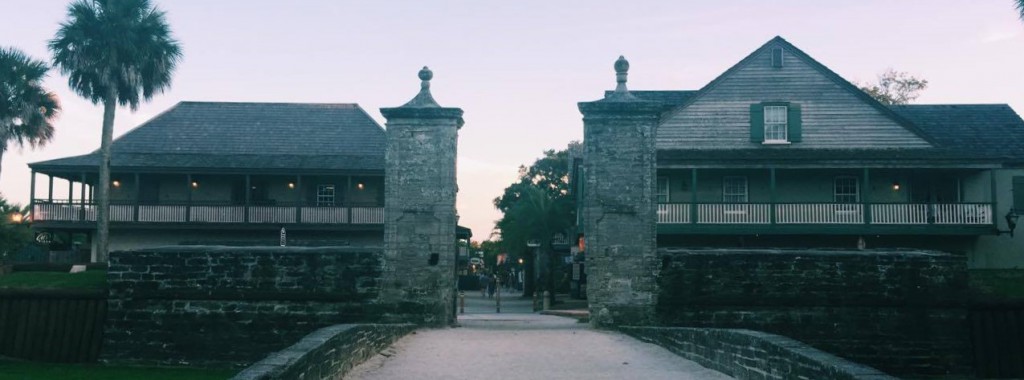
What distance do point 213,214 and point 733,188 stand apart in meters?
17.6

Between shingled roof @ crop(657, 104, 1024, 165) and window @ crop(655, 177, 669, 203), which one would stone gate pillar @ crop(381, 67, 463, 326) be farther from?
window @ crop(655, 177, 669, 203)

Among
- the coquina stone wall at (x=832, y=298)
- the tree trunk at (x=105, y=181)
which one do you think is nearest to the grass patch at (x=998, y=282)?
the coquina stone wall at (x=832, y=298)

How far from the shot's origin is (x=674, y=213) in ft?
95.7

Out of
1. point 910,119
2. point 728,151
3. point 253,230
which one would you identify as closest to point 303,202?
point 253,230

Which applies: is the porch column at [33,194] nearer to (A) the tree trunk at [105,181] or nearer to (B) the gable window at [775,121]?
(A) the tree trunk at [105,181]

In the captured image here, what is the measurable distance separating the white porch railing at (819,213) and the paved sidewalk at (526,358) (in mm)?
13537

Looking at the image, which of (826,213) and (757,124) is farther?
(757,124)

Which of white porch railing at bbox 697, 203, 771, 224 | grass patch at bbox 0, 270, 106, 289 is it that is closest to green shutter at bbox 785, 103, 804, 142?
white porch railing at bbox 697, 203, 771, 224

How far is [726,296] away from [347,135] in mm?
21518

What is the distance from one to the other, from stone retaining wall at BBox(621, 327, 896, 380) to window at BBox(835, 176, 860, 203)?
17509 millimetres

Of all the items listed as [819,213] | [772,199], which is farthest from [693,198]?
[819,213]

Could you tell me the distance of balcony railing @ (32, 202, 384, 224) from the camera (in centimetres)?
3247

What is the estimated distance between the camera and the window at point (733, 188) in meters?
30.8

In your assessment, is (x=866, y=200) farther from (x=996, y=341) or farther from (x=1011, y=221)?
(x=996, y=341)
